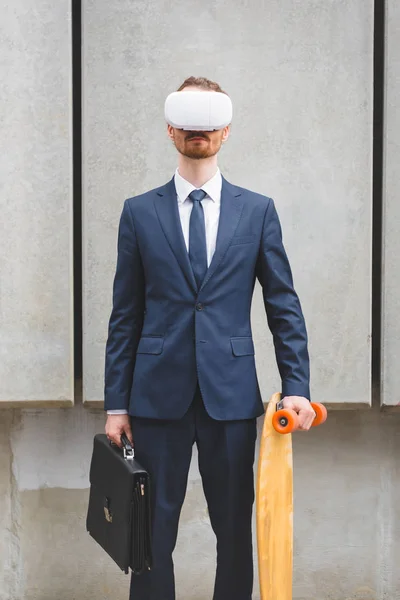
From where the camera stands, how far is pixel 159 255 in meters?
2.67

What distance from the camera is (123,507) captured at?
2.64 meters

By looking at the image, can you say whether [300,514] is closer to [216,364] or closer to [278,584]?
[278,584]

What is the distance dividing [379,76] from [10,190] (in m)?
1.63

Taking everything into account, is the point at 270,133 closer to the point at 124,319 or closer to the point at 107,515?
the point at 124,319

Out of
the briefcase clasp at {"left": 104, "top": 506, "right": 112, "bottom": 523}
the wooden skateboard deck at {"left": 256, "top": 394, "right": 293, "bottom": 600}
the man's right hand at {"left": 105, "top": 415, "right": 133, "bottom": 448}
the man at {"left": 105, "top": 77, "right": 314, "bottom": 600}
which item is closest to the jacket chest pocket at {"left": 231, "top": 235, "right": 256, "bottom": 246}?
the man at {"left": 105, "top": 77, "right": 314, "bottom": 600}

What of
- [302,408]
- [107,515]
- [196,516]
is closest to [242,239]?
[302,408]

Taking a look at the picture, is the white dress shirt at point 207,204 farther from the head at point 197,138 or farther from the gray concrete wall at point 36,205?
the gray concrete wall at point 36,205

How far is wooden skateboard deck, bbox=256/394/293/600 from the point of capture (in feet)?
8.69

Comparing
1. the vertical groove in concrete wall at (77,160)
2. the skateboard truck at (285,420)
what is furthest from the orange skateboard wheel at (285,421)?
the vertical groove in concrete wall at (77,160)

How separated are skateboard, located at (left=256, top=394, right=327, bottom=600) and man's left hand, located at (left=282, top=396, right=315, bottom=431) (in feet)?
0.07

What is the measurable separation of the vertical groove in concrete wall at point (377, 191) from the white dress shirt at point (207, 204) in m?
1.23

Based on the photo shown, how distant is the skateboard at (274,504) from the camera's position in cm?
265

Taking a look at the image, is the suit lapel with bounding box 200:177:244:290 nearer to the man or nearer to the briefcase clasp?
the man

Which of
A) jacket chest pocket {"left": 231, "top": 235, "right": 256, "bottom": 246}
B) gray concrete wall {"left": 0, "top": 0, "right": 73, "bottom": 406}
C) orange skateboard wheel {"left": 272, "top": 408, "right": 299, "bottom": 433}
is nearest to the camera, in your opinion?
orange skateboard wheel {"left": 272, "top": 408, "right": 299, "bottom": 433}
